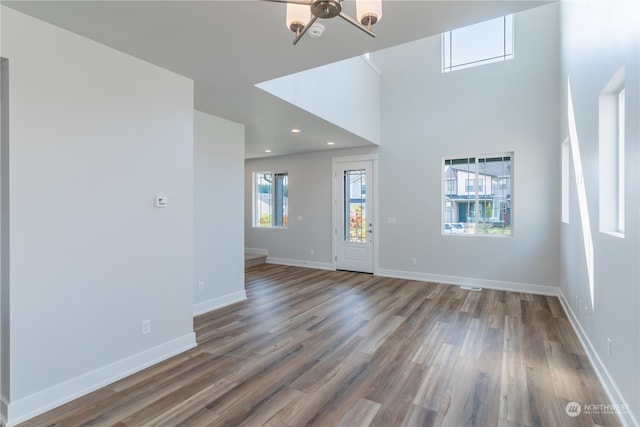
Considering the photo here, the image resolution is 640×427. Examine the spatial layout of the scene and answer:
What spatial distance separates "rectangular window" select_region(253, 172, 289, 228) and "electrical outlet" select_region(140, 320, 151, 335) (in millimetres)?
4873

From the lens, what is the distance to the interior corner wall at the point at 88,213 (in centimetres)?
202

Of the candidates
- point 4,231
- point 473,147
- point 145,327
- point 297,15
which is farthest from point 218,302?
point 473,147

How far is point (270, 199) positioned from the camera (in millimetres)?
7844

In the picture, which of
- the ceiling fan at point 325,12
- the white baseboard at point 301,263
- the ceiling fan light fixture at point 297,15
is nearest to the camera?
the ceiling fan at point 325,12

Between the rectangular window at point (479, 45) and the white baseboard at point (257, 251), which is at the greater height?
the rectangular window at point (479, 45)

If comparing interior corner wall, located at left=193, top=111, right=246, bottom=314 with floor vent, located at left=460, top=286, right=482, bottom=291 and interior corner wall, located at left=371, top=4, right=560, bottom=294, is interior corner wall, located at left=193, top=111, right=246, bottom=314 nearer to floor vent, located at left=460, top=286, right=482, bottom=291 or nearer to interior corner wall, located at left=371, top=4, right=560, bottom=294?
interior corner wall, located at left=371, top=4, right=560, bottom=294

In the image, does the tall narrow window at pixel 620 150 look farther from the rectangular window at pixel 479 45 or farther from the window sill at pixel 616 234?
the rectangular window at pixel 479 45

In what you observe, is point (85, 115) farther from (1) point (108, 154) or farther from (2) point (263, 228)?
(2) point (263, 228)

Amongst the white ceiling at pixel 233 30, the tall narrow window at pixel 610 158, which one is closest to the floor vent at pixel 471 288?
the tall narrow window at pixel 610 158

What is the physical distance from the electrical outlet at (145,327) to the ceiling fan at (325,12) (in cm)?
256

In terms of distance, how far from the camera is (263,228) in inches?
306

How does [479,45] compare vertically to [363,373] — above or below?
above

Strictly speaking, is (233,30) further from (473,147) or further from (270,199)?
(270,199)

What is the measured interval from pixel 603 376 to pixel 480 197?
11.5 feet
